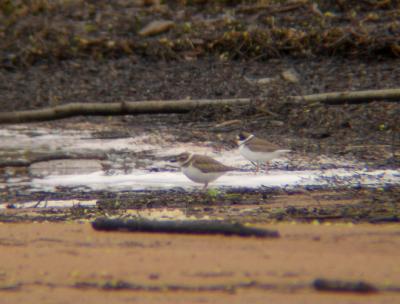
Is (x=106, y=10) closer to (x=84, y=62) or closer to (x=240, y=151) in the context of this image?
(x=84, y=62)

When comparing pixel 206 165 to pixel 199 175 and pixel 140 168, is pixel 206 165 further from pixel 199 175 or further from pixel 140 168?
pixel 140 168

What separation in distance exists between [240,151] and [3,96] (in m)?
5.93

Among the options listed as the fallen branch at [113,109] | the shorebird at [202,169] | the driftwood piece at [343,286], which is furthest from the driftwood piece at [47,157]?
the driftwood piece at [343,286]

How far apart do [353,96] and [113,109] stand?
369 centimetres

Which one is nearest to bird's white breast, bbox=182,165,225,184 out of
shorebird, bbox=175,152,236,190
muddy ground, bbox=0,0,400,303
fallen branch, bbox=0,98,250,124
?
shorebird, bbox=175,152,236,190

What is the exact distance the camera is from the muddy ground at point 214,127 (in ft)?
26.4

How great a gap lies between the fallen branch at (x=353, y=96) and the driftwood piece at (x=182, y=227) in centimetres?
678

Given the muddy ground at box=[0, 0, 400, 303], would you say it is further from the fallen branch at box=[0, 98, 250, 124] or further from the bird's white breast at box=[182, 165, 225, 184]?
the bird's white breast at box=[182, 165, 225, 184]

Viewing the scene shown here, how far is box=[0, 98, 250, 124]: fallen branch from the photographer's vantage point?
16000mm

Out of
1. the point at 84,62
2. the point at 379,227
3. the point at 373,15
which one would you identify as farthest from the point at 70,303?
the point at 373,15

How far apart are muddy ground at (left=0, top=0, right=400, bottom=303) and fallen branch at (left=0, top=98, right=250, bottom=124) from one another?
0.50ft

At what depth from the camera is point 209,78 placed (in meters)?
18.2

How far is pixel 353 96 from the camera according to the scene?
16.2 meters

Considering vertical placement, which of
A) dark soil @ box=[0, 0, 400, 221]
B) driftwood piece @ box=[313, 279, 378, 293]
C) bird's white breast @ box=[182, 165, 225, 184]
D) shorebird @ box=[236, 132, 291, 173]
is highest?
dark soil @ box=[0, 0, 400, 221]
